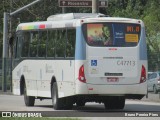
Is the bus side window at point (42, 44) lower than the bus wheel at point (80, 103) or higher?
higher

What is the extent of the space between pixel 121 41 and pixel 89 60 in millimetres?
1279

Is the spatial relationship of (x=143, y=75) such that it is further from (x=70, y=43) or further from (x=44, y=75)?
(x=44, y=75)

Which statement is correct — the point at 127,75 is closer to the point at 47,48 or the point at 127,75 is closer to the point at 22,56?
the point at 47,48

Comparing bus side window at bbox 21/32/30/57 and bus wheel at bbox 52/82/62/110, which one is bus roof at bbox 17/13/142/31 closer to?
bus side window at bbox 21/32/30/57

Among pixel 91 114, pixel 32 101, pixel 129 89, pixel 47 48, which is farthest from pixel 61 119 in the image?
pixel 32 101

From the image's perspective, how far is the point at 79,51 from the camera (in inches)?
896

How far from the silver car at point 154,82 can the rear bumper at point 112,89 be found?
622 inches

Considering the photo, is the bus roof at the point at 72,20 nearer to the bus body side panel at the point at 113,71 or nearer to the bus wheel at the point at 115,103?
the bus body side panel at the point at 113,71

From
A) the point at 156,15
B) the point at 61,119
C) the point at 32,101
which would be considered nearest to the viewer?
the point at 61,119

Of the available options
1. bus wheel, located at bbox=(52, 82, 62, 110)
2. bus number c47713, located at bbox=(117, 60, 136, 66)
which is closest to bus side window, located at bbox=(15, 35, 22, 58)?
bus wheel, located at bbox=(52, 82, 62, 110)

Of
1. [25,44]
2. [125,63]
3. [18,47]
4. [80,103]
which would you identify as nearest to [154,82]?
[18,47]

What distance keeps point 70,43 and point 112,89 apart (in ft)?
7.32

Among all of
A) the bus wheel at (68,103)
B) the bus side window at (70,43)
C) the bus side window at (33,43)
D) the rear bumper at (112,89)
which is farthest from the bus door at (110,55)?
the bus side window at (33,43)

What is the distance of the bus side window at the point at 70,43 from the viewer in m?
23.3
